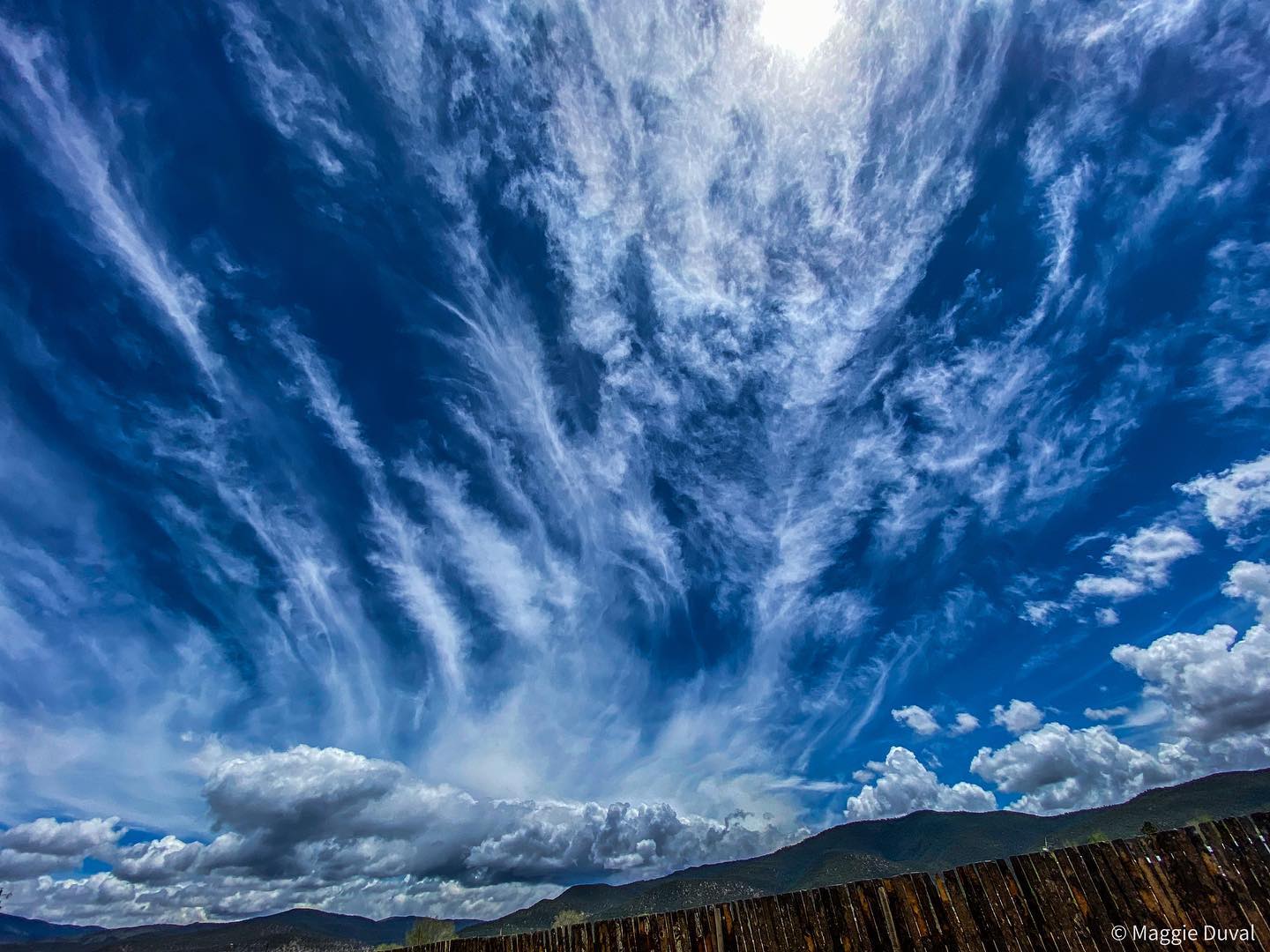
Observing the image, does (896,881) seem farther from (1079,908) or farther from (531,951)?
(531,951)

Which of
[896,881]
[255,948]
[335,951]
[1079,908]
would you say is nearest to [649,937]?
[896,881]

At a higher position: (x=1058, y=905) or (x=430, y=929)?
(x=430, y=929)

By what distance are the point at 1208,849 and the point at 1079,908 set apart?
148 centimetres

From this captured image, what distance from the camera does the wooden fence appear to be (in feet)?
19.5

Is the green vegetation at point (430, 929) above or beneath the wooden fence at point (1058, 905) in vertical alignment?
above

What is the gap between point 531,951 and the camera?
30.0 ft

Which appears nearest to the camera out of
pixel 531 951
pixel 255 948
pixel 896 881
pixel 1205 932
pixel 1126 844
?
pixel 1205 932

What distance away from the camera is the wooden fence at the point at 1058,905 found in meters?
5.96

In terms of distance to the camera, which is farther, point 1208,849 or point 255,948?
point 255,948

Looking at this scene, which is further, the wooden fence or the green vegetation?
the green vegetation

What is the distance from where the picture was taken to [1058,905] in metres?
6.38

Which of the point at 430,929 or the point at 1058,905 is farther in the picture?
the point at 430,929

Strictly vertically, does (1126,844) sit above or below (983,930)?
above

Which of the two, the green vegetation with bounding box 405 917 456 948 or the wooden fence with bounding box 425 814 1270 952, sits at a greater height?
the green vegetation with bounding box 405 917 456 948
